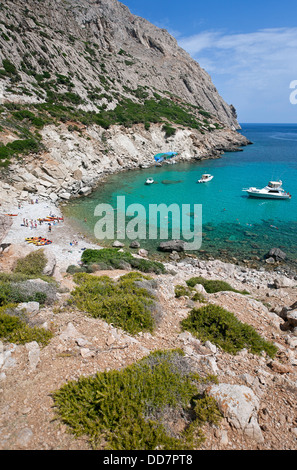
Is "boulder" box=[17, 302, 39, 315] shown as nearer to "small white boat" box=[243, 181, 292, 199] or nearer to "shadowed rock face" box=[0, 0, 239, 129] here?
"small white boat" box=[243, 181, 292, 199]

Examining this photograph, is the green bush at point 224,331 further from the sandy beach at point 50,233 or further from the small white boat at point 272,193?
the small white boat at point 272,193

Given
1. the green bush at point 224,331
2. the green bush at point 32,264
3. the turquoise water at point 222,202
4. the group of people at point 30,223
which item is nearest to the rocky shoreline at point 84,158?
the turquoise water at point 222,202

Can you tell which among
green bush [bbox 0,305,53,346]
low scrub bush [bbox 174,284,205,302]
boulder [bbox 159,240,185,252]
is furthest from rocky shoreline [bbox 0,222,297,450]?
boulder [bbox 159,240,185,252]

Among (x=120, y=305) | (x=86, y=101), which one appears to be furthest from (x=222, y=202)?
(x=86, y=101)

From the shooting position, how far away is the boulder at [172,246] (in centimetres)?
2412

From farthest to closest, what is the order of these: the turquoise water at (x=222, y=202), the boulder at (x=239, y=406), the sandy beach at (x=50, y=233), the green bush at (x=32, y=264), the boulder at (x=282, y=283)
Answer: the turquoise water at (x=222, y=202)
the sandy beach at (x=50, y=233)
the boulder at (x=282, y=283)
the green bush at (x=32, y=264)
the boulder at (x=239, y=406)

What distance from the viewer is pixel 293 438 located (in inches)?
207

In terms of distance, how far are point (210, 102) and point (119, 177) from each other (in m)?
95.7

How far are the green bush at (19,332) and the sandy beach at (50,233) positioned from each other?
1035cm

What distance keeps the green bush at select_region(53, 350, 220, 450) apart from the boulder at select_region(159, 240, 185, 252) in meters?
18.0

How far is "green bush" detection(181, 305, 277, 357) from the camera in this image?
827 centimetres

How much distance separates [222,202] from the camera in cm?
3938
